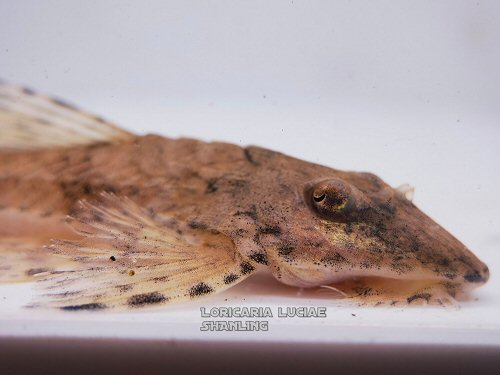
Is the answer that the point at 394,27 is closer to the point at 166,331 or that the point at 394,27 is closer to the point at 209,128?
the point at 209,128

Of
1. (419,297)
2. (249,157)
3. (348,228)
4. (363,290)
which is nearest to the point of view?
(419,297)

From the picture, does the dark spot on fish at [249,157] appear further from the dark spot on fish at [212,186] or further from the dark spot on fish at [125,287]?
the dark spot on fish at [125,287]

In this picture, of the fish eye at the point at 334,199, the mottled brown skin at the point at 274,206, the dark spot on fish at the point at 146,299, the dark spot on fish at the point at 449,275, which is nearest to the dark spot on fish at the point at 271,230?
the mottled brown skin at the point at 274,206

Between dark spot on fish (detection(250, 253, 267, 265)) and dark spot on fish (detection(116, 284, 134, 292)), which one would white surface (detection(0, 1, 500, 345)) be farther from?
dark spot on fish (detection(116, 284, 134, 292))

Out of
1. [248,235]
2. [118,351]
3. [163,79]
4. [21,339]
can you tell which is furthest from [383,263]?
[163,79]

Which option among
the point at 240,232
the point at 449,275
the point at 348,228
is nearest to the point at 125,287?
the point at 240,232

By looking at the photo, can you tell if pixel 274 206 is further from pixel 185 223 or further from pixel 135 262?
pixel 135 262
